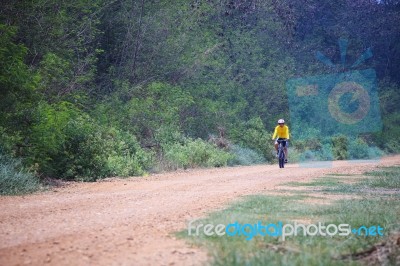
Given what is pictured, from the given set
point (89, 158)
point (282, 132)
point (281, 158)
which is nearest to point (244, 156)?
point (282, 132)

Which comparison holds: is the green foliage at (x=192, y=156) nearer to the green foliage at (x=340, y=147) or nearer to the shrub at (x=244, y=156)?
the shrub at (x=244, y=156)

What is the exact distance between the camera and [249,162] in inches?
1098

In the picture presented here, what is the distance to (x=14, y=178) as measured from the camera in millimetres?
12664

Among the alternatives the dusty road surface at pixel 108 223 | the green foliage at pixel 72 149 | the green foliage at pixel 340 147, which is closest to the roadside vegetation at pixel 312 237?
the dusty road surface at pixel 108 223

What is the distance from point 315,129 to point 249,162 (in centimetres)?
1632

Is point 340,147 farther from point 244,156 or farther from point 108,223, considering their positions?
point 108,223

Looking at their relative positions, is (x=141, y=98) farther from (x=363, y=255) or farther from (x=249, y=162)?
(x=363, y=255)

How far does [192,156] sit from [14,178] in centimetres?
1067

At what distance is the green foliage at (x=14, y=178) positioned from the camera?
12395 mm

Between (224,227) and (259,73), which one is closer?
(224,227)

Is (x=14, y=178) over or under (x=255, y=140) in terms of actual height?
under

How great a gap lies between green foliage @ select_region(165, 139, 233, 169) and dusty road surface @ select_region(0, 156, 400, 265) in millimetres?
8177

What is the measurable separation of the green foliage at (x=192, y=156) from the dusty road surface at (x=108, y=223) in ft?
26.8

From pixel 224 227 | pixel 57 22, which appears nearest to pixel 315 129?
pixel 57 22
